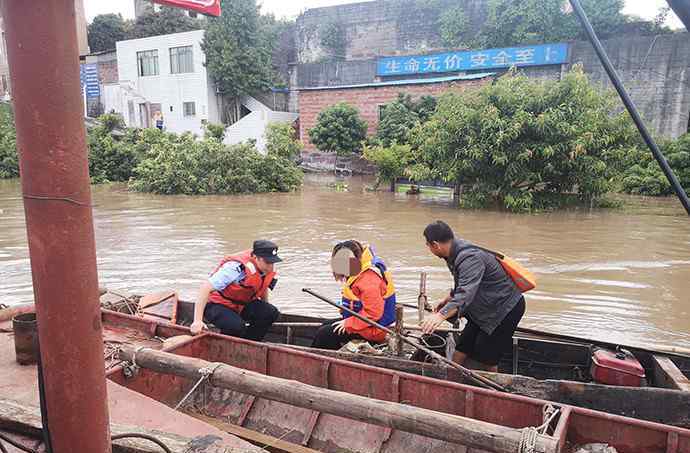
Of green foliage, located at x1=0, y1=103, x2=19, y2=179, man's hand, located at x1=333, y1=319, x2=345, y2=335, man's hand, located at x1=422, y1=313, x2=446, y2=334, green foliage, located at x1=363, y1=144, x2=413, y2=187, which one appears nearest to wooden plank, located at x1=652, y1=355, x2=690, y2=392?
man's hand, located at x1=422, y1=313, x2=446, y2=334

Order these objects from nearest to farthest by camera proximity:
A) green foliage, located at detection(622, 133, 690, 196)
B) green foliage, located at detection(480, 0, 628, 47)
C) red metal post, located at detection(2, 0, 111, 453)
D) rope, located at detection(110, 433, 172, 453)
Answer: red metal post, located at detection(2, 0, 111, 453), rope, located at detection(110, 433, 172, 453), green foliage, located at detection(622, 133, 690, 196), green foliage, located at detection(480, 0, 628, 47)

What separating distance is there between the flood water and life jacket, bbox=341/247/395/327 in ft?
10.5

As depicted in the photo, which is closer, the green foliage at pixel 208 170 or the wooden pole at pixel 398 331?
the wooden pole at pixel 398 331

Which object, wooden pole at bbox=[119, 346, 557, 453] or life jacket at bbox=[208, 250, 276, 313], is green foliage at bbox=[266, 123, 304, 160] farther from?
wooden pole at bbox=[119, 346, 557, 453]

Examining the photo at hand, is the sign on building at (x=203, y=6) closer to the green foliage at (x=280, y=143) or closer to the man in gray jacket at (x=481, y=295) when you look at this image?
the man in gray jacket at (x=481, y=295)

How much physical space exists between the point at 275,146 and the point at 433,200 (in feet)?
21.4

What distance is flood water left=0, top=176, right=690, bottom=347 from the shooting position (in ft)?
25.4

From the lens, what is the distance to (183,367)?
11.3 feet

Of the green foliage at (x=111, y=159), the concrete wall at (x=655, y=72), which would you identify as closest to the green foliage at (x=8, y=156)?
the green foliage at (x=111, y=159)

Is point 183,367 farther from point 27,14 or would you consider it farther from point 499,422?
point 27,14

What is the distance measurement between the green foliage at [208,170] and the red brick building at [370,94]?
22.9 feet

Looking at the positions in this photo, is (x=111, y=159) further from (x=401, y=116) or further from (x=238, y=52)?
→ (x=401, y=116)

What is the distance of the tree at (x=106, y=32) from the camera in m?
36.2

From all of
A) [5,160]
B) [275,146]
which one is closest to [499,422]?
[275,146]
